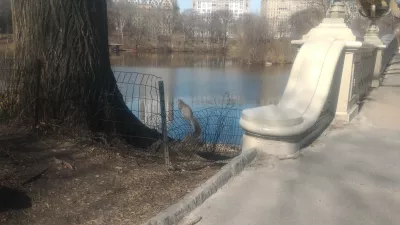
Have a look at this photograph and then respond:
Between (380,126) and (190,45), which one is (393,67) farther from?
(190,45)

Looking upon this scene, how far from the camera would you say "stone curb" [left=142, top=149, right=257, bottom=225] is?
287cm

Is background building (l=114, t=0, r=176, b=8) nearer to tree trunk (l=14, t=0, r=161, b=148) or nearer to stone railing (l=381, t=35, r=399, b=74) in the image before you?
stone railing (l=381, t=35, r=399, b=74)

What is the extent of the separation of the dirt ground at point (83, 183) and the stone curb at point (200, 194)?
0.29 meters

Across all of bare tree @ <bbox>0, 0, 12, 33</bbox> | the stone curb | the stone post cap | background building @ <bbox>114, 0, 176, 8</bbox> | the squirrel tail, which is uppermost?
background building @ <bbox>114, 0, 176, 8</bbox>

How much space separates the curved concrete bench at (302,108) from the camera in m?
4.10

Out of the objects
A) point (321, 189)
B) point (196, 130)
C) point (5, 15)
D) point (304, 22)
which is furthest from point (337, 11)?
point (304, 22)

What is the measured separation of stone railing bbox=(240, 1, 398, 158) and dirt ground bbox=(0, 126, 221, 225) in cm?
77

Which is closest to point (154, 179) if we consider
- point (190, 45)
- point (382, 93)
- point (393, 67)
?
point (382, 93)

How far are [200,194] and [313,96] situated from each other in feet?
7.63

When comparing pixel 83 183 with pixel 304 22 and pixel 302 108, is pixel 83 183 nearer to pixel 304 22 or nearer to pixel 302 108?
pixel 302 108

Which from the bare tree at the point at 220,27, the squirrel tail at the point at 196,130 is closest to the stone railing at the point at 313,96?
the squirrel tail at the point at 196,130

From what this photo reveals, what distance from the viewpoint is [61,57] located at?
5.05 m

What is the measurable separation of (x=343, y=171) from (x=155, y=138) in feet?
10.1

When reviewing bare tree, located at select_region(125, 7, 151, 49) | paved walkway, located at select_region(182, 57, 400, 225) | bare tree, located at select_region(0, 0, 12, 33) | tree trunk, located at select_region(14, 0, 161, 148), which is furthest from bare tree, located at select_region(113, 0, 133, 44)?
paved walkway, located at select_region(182, 57, 400, 225)
